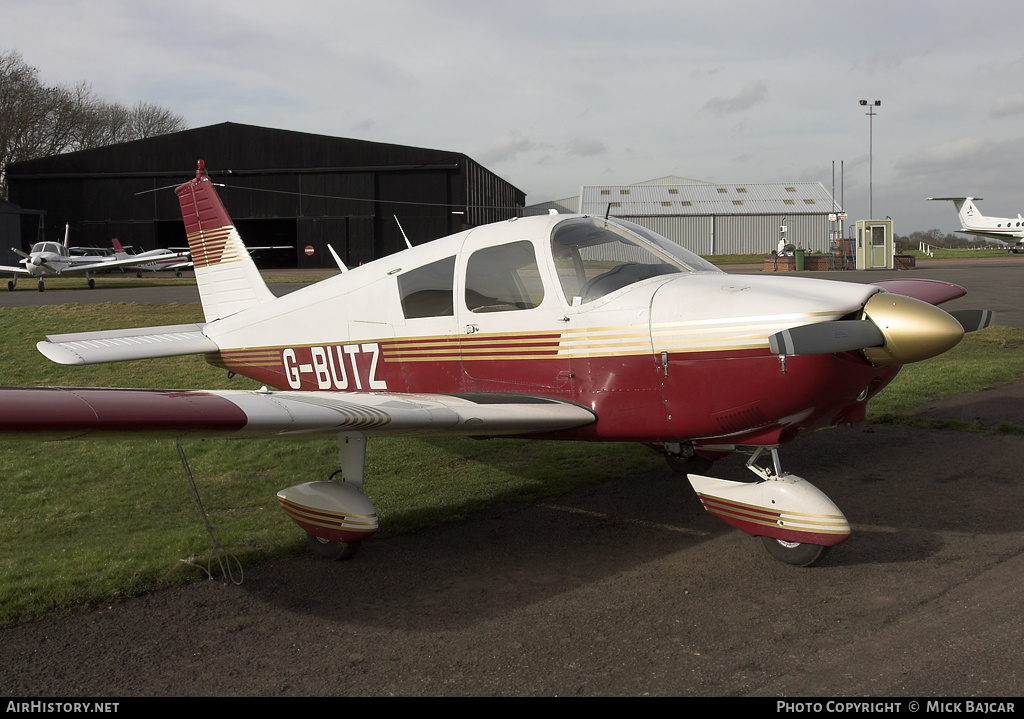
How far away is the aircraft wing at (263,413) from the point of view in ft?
11.0

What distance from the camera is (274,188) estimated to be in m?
45.4

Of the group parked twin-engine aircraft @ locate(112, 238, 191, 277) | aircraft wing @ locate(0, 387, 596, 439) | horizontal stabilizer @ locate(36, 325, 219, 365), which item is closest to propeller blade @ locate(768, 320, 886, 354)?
A: aircraft wing @ locate(0, 387, 596, 439)

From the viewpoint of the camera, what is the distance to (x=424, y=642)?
12.5ft

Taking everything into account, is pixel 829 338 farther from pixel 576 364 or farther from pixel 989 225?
pixel 989 225

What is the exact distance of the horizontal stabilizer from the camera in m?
6.57

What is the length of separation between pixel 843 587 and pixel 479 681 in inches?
85.4

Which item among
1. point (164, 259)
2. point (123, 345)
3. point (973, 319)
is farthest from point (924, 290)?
point (164, 259)

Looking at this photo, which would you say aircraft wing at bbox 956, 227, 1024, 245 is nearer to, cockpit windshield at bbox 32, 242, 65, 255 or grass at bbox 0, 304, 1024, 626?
grass at bbox 0, 304, 1024, 626

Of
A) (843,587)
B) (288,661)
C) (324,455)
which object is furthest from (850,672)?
(324,455)

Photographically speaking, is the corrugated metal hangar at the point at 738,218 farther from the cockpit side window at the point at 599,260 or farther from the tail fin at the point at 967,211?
the cockpit side window at the point at 599,260

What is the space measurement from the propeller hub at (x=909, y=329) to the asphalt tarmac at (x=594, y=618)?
1276 mm

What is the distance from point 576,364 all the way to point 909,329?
6.49 ft

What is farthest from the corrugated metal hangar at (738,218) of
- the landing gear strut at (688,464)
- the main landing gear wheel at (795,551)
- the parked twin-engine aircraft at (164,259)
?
the main landing gear wheel at (795,551)

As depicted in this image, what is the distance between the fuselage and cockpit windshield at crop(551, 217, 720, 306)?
0.01m
